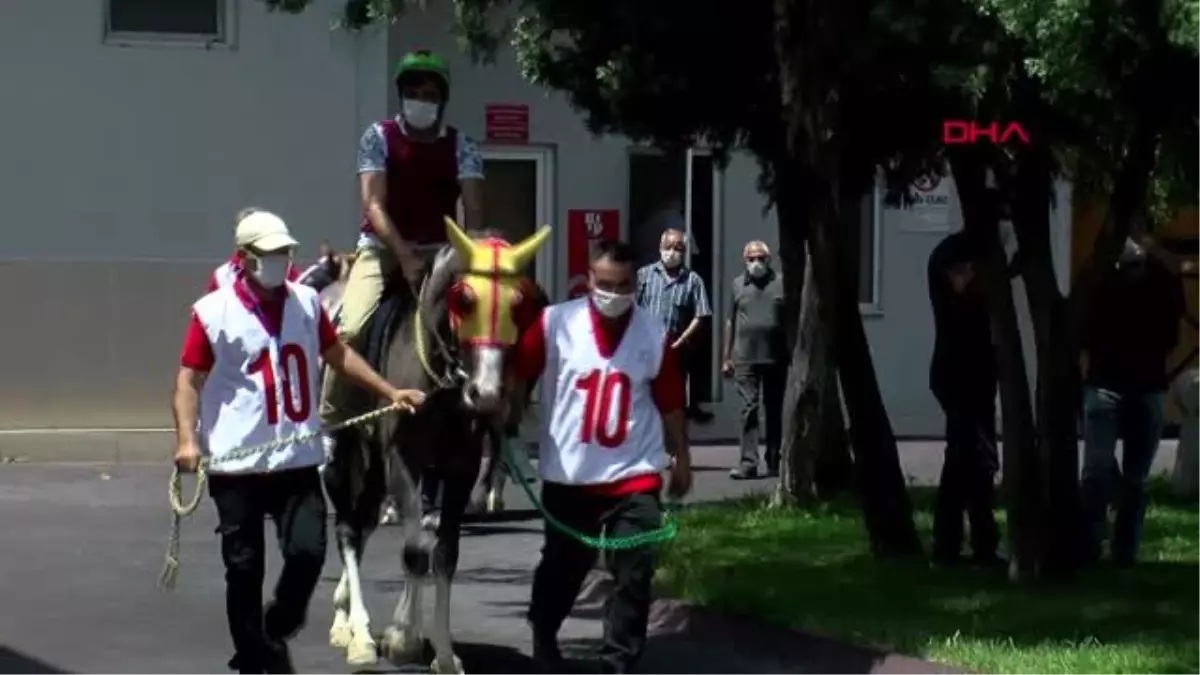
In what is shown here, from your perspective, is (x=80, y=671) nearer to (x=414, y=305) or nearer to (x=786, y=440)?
(x=414, y=305)

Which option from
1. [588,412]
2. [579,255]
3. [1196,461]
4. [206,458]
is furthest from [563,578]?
[579,255]

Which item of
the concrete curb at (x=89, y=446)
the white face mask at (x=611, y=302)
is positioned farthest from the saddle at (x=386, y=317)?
the concrete curb at (x=89, y=446)

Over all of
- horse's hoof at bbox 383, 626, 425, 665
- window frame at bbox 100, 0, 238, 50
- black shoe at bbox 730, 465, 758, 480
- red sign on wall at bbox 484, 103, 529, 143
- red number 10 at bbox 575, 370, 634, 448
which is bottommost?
black shoe at bbox 730, 465, 758, 480

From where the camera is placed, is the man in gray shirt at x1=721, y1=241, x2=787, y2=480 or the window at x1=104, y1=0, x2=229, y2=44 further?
the window at x1=104, y1=0, x2=229, y2=44

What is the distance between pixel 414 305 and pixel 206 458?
1.59 meters

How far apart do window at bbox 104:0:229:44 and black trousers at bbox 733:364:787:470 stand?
17.8ft

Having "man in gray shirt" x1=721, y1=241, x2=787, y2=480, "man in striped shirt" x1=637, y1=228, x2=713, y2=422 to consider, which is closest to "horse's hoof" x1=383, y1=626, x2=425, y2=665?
"man in striped shirt" x1=637, y1=228, x2=713, y2=422

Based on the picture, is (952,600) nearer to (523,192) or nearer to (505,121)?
(505,121)

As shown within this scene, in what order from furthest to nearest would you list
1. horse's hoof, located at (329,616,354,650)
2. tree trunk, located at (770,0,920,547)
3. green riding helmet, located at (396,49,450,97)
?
tree trunk, located at (770,0,920,547) < green riding helmet, located at (396,49,450,97) < horse's hoof, located at (329,616,354,650)

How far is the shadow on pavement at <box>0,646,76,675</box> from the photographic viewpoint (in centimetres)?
1084

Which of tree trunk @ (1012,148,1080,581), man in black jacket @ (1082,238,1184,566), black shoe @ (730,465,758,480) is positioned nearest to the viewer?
tree trunk @ (1012,148,1080,581)

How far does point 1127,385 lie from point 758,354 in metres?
7.31

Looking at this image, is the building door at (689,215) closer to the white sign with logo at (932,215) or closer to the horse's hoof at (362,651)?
the white sign with logo at (932,215)

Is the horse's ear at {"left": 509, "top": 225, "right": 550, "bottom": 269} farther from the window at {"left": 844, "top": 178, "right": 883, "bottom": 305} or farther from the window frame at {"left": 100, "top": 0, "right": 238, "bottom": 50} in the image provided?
the window at {"left": 844, "top": 178, "right": 883, "bottom": 305}
